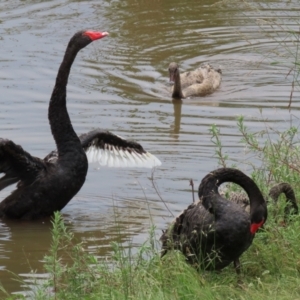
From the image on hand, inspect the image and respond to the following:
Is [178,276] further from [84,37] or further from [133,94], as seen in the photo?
[133,94]

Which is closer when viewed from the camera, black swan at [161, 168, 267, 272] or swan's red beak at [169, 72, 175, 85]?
black swan at [161, 168, 267, 272]

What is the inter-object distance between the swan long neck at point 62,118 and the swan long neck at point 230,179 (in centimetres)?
262

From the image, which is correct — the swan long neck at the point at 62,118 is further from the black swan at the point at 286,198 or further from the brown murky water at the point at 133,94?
the black swan at the point at 286,198

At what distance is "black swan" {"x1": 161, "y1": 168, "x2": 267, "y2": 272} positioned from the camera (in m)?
5.68

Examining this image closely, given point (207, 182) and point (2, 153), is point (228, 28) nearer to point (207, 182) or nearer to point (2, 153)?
point (2, 153)

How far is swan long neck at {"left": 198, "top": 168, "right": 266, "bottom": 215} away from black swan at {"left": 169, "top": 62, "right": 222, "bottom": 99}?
5.86 metres

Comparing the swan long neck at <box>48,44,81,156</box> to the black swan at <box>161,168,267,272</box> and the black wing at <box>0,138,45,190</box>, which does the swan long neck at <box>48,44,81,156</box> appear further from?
the black swan at <box>161,168,267,272</box>

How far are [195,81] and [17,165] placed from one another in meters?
5.13

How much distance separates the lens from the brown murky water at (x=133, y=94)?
26.6ft

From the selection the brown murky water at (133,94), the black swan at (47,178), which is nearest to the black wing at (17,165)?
the black swan at (47,178)

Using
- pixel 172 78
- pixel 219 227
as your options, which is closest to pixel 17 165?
pixel 219 227

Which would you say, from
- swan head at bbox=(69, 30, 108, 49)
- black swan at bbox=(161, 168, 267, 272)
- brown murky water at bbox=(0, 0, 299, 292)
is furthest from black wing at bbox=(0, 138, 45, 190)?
black swan at bbox=(161, 168, 267, 272)

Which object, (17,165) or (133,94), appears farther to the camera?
(133,94)

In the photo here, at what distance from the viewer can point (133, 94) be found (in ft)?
39.2
